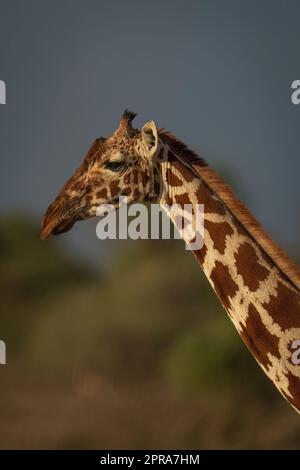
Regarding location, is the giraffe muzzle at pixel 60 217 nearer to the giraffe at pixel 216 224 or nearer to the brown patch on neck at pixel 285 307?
the giraffe at pixel 216 224

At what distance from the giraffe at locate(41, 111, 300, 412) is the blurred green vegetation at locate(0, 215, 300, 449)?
36.7 feet

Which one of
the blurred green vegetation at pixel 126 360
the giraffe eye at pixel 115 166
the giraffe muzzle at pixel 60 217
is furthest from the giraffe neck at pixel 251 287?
the blurred green vegetation at pixel 126 360

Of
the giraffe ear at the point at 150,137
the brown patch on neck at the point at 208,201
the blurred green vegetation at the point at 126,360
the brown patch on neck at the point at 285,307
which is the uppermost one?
the giraffe ear at the point at 150,137

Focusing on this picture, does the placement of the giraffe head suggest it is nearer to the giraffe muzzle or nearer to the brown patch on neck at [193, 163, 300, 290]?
the giraffe muzzle

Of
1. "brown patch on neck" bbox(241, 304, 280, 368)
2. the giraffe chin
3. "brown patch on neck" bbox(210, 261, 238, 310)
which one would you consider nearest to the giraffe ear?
the giraffe chin

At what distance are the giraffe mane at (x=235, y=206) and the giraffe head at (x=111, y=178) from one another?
0.46ft

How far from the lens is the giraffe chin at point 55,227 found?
6496 mm

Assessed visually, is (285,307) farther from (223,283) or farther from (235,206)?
(235,206)

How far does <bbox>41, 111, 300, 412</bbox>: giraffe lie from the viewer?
573 centimetres

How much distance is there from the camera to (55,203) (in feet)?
21.4
